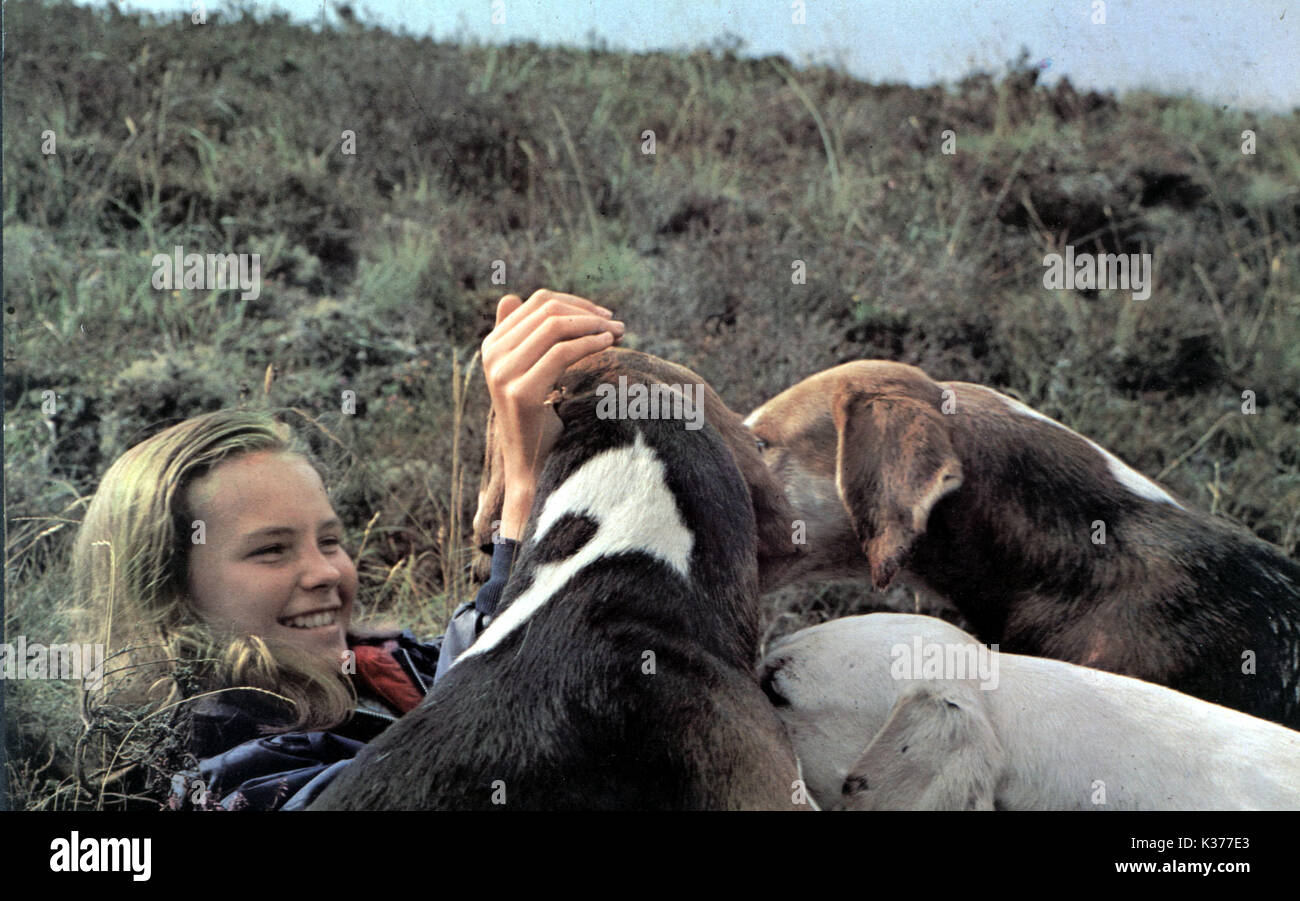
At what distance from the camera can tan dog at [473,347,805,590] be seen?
250 cm

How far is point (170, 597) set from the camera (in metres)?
3.01

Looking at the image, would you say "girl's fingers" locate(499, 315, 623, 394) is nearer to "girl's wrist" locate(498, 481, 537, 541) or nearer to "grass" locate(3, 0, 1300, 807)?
"girl's wrist" locate(498, 481, 537, 541)

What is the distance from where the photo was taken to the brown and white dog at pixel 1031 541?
282cm

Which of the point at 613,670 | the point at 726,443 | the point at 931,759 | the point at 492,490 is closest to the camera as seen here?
the point at 613,670

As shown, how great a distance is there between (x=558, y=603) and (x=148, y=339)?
2.97 metres

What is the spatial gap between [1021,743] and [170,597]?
197 cm

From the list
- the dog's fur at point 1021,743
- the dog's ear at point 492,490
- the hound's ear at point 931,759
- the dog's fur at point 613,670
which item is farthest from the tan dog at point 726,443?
the hound's ear at point 931,759

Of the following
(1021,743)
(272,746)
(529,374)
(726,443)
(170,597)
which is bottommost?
(272,746)

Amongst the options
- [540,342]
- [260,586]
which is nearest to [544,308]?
[540,342]

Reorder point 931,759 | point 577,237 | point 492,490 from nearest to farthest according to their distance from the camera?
point 931,759, point 492,490, point 577,237

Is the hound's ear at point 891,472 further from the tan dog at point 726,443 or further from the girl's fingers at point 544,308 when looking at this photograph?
the girl's fingers at point 544,308

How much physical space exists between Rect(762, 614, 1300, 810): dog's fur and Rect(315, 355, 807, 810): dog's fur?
182mm

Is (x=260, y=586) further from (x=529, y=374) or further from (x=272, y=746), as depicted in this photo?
(x=529, y=374)

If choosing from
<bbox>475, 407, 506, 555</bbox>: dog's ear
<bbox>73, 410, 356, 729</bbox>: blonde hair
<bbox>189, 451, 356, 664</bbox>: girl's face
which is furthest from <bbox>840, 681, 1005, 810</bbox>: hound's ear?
<bbox>189, 451, 356, 664</bbox>: girl's face
